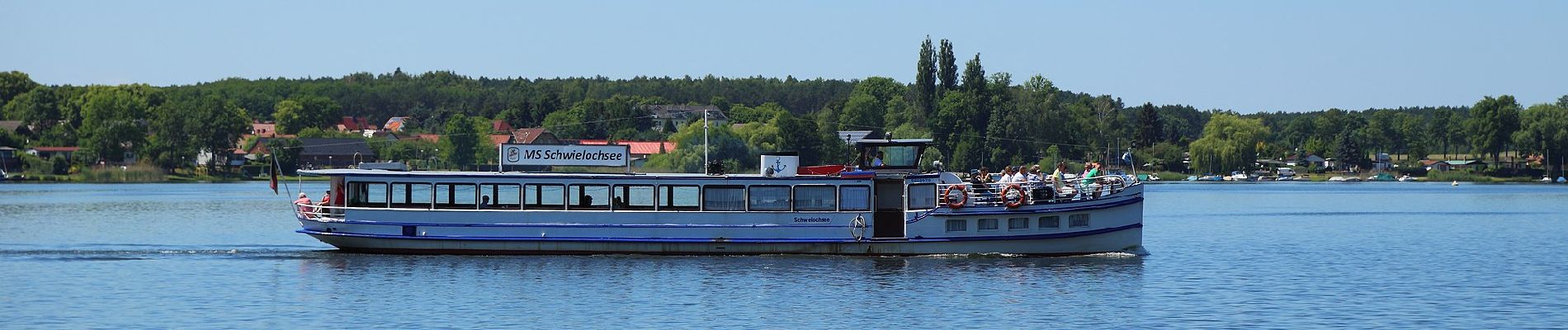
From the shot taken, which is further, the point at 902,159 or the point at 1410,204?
the point at 1410,204

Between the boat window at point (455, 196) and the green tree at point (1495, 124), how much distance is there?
160802 mm

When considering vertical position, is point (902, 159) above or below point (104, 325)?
above

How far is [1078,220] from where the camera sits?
4222 cm

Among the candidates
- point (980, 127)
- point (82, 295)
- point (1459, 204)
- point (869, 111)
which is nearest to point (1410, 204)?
point (1459, 204)

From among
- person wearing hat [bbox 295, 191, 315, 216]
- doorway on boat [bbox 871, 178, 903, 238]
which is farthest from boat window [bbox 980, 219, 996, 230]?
person wearing hat [bbox 295, 191, 315, 216]

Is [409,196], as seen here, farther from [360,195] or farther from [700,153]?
[700,153]

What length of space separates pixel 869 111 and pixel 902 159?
5762 inches

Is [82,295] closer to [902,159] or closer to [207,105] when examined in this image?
[902,159]

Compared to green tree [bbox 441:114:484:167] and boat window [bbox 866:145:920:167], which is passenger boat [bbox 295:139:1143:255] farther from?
green tree [bbox 441:114:484:167]

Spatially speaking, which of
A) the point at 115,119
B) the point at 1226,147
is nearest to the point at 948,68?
the point at 1226,147

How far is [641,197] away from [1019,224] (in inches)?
376

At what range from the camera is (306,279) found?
39.6m

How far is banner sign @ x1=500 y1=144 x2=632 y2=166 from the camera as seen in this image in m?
43.5

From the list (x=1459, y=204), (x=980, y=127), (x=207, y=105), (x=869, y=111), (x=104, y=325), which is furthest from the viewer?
(x=869, y=111)
